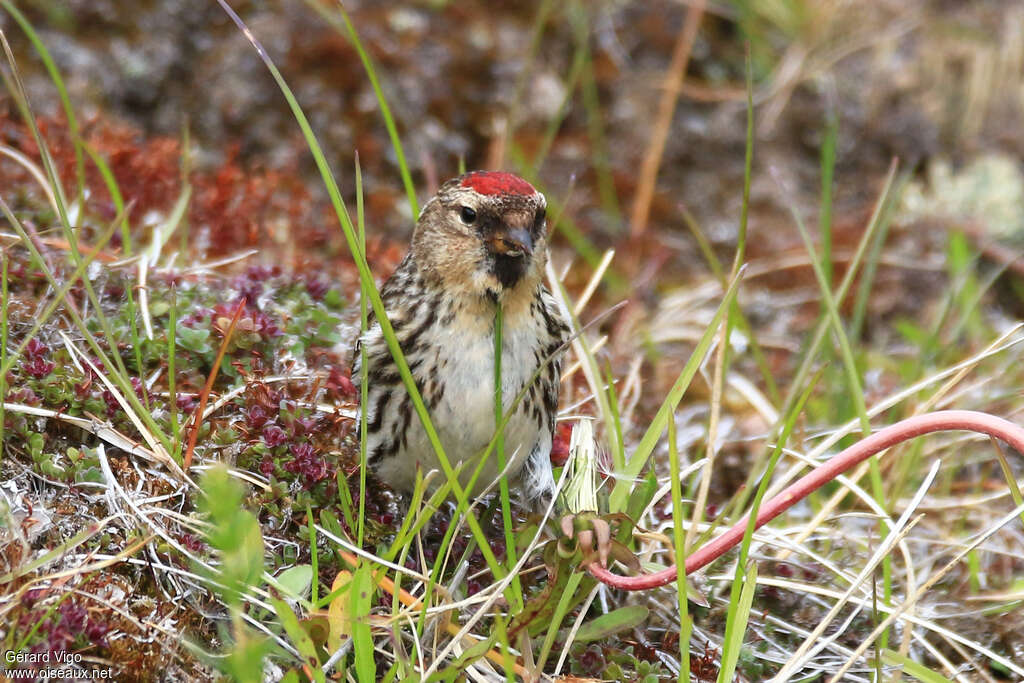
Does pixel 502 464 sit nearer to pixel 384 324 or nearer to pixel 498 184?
pixel 384 324

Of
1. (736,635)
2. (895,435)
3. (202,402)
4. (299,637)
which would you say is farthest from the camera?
(202,402)

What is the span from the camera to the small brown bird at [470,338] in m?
3.10

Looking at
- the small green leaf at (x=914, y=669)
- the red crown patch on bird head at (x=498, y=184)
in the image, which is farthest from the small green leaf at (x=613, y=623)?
the red crown patch on bird head at (x=498, y=184)

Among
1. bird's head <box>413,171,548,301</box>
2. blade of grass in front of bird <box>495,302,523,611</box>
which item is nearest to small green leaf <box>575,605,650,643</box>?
blade of grass in front of bird <box>495,302,523,611</box>

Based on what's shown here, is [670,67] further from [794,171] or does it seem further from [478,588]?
[478,588]

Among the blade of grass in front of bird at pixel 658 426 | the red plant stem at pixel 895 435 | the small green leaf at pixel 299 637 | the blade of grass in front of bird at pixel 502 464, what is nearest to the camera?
the small green leaf at pixel 299 637

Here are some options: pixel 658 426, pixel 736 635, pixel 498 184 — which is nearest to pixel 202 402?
pixel 498 184

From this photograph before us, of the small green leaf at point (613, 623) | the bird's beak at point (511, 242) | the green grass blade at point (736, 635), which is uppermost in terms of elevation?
the bird's beak at point (511, 242)

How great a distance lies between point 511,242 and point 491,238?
0.07 metres

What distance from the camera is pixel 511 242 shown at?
121 inches

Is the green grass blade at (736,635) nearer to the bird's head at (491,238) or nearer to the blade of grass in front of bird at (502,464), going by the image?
the blade of grass in front of bird at (502,464)

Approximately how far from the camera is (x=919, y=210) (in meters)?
6.22

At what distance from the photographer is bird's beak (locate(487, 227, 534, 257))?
306cm

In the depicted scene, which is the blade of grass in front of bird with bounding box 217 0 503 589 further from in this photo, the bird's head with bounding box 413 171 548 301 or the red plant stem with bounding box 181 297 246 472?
the red plant stem with bounding box 181 297 246 472
